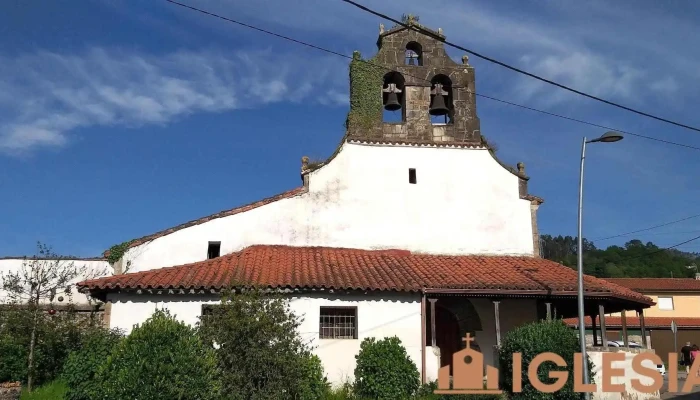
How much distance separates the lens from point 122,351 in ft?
34.6

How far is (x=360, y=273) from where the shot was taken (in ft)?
53.3

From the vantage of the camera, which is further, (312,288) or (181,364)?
(312,288)

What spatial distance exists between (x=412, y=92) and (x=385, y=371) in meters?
9.82

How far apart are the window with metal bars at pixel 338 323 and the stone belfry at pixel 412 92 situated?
20.4ft

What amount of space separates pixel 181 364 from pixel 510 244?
40.6 ft

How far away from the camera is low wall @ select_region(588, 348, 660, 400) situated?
594 inches

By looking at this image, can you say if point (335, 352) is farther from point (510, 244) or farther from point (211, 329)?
point (510, 244)

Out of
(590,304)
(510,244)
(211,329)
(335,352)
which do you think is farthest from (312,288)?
(590,304)

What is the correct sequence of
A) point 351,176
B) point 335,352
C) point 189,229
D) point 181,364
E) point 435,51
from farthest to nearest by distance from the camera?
point 435,51
point 351,176
point 189,229
point 335,352
point 181,364

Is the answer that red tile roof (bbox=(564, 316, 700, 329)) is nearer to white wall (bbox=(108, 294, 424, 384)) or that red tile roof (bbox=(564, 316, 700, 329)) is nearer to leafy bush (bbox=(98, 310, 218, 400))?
white wall (bbox=(108, 294, 424, 384))

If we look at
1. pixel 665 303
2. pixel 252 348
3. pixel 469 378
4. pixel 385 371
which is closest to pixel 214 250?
pixel 385 371

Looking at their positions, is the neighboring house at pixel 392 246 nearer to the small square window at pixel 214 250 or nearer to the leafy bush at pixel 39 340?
the small square window at pixel 214 250

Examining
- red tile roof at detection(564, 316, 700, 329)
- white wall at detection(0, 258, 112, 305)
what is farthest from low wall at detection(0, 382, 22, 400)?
red tile roof at detection(564, 316, 700, 329)

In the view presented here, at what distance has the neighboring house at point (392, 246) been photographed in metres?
15.4
